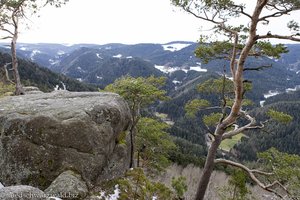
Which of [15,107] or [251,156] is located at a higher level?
[15,107]

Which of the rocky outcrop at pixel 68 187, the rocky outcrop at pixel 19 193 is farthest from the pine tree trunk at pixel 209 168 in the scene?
the rocky outcrop at pixel 19 193

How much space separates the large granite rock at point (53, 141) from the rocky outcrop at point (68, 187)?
2.05 ft

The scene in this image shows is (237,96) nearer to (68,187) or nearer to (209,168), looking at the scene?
(209,168)

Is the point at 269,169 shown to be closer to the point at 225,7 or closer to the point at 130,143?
the point at 130,143

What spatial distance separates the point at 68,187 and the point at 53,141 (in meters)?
1.97

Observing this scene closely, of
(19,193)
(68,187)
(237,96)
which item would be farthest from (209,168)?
(19,193)

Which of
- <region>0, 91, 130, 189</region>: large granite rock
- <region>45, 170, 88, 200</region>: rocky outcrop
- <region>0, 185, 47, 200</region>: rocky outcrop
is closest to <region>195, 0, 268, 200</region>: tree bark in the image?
<region>0, 91, 130, 189</region>: large granite rock

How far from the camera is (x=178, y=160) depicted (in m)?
78.6

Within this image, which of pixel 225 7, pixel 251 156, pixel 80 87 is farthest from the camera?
pixel 80 87

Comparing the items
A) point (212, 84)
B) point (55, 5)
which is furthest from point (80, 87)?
point (212, 84)

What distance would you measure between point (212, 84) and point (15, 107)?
10.3m

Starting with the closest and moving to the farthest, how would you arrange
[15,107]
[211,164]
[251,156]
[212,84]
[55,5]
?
[15,107]
[211,164]
[212,84]
[55,5]
[251,156]

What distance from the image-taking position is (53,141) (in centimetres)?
1078

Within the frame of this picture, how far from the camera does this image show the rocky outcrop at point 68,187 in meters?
9.23
